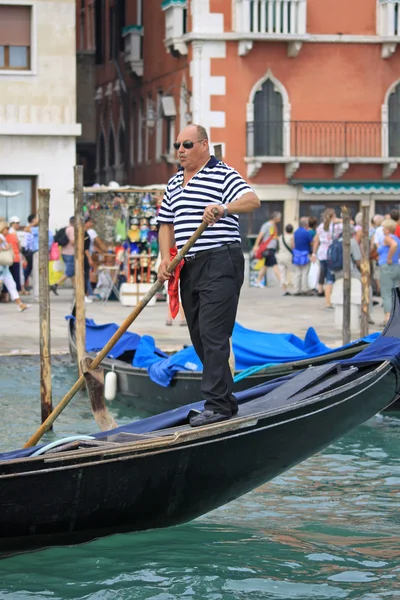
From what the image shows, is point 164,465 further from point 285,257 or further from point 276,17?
point 276,17

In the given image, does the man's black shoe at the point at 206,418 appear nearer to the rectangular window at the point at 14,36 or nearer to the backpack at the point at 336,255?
the backpack at the point at 336,255

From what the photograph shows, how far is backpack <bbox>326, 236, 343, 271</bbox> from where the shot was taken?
51.2ft

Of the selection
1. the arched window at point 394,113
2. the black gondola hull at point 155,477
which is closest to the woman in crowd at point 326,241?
the arched window at point 394,113

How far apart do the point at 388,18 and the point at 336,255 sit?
9459 millimetres

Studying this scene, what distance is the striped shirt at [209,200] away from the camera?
626cm

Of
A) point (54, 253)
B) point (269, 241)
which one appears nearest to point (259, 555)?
point (54, 253)

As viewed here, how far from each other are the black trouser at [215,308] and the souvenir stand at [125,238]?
11015 millimetres

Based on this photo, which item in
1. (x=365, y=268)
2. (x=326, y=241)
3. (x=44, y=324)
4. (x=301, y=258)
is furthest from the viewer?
(x=301, y=258)

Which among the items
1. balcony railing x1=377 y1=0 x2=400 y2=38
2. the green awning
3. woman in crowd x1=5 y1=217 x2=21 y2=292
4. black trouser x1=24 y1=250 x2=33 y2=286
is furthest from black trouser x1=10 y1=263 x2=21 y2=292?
balcony railing x1=377 y1=0 x2=400 y2=38

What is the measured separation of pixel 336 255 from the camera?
51.3ft

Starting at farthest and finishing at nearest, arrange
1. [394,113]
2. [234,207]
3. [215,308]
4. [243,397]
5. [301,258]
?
1. [394,113]
2. [301,258]
3. [243,397]
4. [215,308]
5. [234,207]

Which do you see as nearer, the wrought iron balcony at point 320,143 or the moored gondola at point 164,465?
the moored gondola at point 164,465

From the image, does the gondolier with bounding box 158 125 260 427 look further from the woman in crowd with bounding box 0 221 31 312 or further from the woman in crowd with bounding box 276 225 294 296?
the woman in crowd with bounding box 276 225 294 296

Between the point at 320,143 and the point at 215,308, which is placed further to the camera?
the point at 320,143
